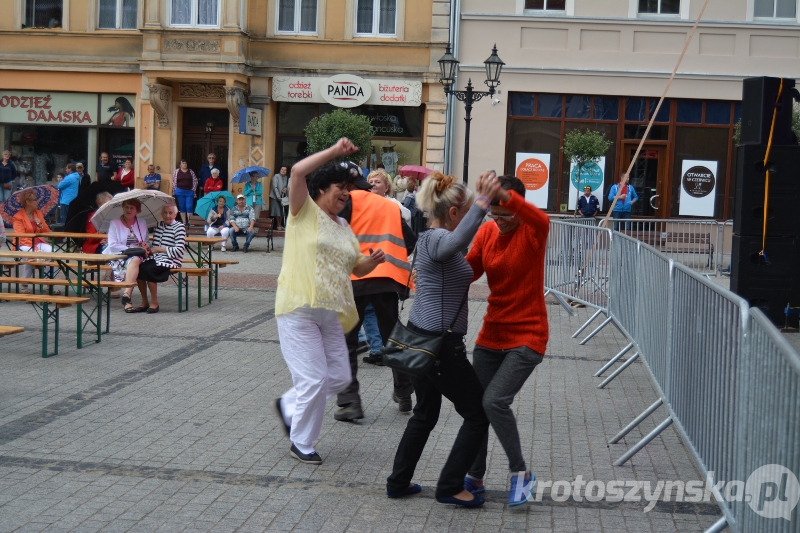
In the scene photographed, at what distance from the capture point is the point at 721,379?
423cm

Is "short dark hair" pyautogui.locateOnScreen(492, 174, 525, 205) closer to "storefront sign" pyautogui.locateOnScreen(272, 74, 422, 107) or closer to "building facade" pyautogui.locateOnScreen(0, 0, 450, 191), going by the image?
"building facade" pyautogui.locateOnScreen(0, 0, 450, 191)

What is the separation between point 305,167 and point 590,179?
67.1 feet

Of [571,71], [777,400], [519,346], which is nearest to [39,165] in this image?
[571,71]

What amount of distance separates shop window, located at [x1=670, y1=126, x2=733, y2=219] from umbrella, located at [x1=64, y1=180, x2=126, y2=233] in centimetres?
1568

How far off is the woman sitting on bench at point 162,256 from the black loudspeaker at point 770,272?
6769 mm

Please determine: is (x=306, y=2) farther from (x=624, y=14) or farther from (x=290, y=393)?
(x=290, y=393)

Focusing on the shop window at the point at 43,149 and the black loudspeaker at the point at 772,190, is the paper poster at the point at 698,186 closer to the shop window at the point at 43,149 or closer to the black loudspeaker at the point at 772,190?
the black loudspeaker at the point at 772,190

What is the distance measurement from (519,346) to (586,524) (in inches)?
37.6

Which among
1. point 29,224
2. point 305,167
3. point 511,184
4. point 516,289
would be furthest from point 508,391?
point 29,224

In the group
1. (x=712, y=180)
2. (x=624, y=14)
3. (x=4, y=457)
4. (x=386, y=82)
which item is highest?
(x=624, y=14)

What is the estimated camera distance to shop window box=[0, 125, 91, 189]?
1060 inches

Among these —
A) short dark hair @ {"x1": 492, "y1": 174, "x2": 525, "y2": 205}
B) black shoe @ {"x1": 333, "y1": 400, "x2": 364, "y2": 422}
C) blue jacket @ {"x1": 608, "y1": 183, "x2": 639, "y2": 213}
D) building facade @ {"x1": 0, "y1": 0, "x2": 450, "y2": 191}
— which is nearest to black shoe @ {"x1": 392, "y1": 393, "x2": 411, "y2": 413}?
black shoe @ {"x1": 333, "y1": 400, "x2": 364, "y2": 422}

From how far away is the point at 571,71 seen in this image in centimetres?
2470

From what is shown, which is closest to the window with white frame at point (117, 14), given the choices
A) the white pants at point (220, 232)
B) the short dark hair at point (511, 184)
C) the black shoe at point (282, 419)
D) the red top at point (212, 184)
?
the red top at point (212, 184)
